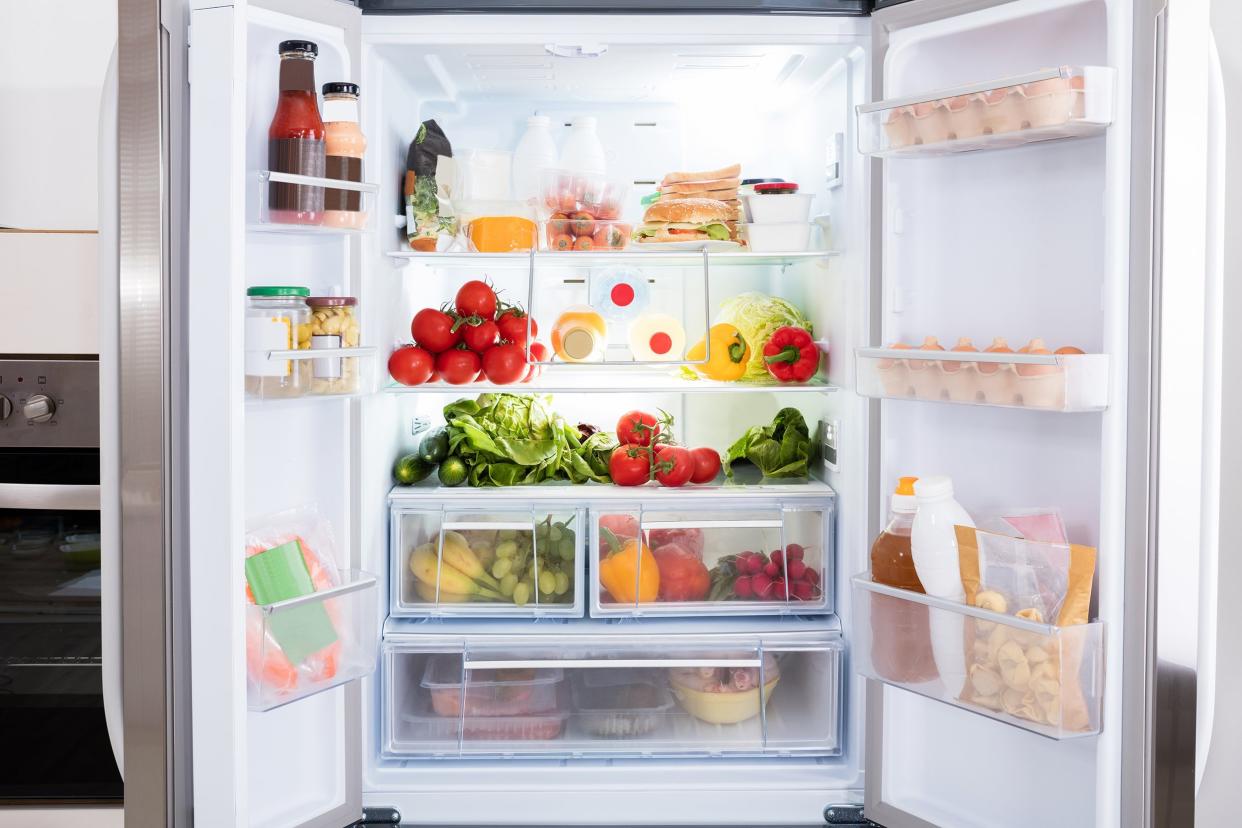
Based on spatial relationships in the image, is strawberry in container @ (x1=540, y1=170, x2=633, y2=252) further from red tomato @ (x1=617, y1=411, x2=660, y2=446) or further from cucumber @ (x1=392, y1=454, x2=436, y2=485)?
cucumber @ (x1=392, y1=454, x2=436, y2=485)

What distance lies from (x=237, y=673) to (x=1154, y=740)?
1.30 meters

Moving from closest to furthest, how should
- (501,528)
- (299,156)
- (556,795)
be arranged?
(299,156) < (556,795) < (501,528)

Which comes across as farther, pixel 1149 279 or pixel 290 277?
pixel 290 277

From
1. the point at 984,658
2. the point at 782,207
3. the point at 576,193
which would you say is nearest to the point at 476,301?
the point at 576,193

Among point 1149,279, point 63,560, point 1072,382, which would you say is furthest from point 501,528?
point 1149,279

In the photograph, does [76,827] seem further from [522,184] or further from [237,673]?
[522,184]

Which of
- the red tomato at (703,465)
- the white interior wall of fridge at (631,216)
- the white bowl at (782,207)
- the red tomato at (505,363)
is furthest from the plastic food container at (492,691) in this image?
the white bowl at (782,207)

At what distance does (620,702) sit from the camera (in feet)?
6.84

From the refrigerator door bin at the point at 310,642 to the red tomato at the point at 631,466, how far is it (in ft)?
2.03

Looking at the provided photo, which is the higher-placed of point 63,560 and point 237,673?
point 63,560

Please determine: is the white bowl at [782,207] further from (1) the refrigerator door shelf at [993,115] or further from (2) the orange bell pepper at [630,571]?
(2) the orange bell pepper at [630,571]

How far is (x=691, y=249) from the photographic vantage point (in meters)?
2.04

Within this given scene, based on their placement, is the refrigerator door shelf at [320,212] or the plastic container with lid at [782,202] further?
the plastic container with lid at [782,202]

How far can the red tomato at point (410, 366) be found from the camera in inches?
77.9
